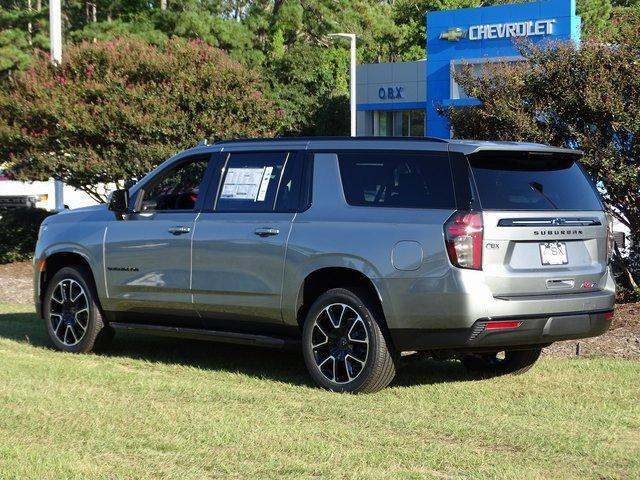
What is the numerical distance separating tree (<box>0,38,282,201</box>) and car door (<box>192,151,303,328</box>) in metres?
8.92

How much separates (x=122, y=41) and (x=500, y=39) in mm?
29660

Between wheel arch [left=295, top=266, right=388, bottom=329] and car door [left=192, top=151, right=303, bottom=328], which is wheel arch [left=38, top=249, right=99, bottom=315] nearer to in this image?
car door [left=192, top=151, right=303, bottom=328]

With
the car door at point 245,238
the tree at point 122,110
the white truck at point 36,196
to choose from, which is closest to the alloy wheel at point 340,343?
the car door at point 245,238

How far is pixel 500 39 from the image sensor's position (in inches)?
1816

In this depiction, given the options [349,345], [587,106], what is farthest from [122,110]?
[349,345]

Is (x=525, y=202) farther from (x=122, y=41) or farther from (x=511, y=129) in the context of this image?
(x=122, y=41)

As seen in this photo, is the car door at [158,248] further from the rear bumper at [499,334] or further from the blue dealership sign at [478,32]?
the blue dealership sign at [478,32]

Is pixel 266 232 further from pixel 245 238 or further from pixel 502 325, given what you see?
pixel 502 325

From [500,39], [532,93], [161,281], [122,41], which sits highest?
[500,39]

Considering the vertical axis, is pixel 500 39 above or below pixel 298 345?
above

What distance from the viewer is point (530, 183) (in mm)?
7961

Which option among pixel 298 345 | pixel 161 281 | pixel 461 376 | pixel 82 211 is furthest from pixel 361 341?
pixel 82 211

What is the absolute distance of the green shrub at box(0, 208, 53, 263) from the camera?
65.8ft

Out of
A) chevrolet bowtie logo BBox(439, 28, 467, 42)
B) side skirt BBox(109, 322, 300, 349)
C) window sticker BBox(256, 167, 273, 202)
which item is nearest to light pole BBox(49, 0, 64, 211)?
side skirt BBox(109, 322, 300, 349)
